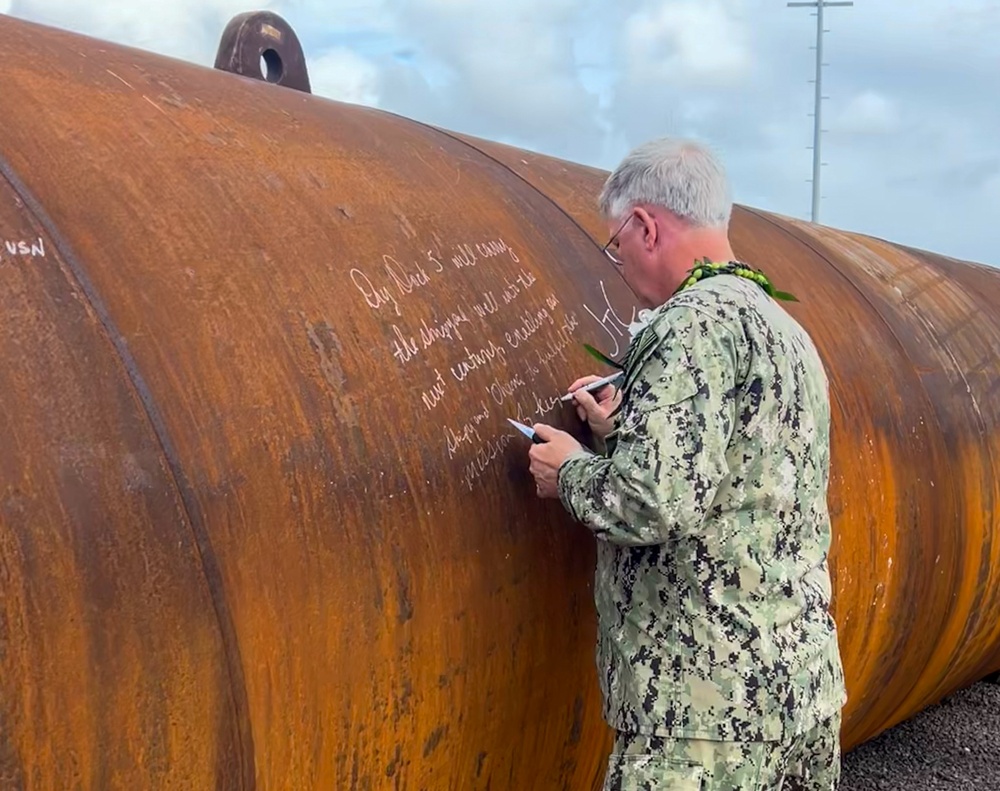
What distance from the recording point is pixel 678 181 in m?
1.82

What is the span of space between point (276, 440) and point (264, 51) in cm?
144

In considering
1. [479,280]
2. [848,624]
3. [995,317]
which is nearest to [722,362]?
[479,280]

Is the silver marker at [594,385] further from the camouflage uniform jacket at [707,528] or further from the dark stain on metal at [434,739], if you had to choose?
the dark stain on metal at [434,739]

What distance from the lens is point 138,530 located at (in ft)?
4.21

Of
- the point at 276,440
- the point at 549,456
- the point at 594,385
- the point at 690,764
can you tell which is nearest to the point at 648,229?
the point at 594,385

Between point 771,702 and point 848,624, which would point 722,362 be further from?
point 848,624

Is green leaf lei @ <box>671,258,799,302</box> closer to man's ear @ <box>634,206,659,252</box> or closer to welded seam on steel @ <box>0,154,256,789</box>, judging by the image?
man's ear @ <box>634,206,659,252</box>

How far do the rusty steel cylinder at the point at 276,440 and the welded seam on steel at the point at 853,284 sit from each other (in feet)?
4.37

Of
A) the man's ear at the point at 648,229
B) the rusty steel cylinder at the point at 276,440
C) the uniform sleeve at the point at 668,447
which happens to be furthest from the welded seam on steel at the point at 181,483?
the man's ear at the point at 648,229

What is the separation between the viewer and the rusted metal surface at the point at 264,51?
98.0 inches

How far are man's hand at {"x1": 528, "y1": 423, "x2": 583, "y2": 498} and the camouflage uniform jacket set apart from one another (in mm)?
35

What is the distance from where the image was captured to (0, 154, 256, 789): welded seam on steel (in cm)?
134

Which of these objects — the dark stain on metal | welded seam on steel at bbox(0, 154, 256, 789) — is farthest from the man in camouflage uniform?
welded seam on steel at bbox(0, 154, 256, 789)

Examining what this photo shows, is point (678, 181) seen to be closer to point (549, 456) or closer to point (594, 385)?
point (594, 385)
